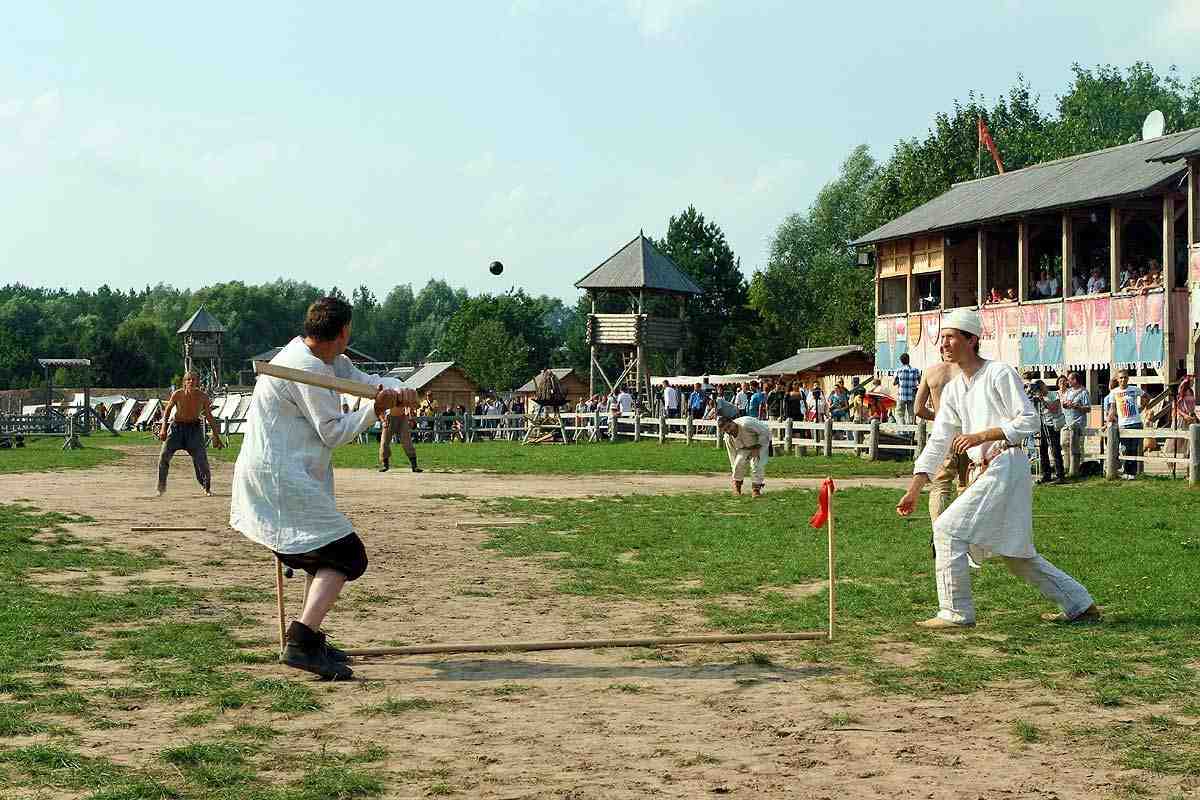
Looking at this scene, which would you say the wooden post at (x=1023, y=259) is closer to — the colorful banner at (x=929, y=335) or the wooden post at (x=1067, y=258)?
the wooden post at (x=1067, y=258)

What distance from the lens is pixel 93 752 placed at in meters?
5.53

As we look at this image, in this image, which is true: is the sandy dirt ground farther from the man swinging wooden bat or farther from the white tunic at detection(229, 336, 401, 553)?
the white tunic at detection(229, 336, 401, 553)

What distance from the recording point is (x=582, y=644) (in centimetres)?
807

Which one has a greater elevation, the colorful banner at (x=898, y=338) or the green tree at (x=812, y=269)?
the green tree at (x=812, y=269)

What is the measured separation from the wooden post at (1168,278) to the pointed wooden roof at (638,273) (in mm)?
28304

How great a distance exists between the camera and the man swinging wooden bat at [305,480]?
7254 millimetres

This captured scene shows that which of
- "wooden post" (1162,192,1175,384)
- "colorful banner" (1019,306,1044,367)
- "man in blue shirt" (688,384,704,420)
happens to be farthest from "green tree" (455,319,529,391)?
"wooden post" (1162,192,1175,384)

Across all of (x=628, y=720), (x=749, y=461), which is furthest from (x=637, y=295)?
(x=628, y=720)

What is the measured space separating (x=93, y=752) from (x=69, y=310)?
15036 cm

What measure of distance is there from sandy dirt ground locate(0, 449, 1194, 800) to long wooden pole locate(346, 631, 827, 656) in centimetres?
7

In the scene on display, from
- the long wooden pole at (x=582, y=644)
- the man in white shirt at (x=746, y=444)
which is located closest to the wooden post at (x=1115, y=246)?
the man in white shirt at (x=746, y=444)

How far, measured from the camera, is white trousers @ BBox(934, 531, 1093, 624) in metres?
8.56

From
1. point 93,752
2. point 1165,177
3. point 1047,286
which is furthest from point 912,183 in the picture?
point 93,752

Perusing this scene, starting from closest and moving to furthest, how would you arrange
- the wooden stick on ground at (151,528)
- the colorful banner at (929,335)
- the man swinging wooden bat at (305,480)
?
the man swinging wooden bat at (305,480) → the wooden stick on ground at (151,528) → the colorful banner at (929,335)
